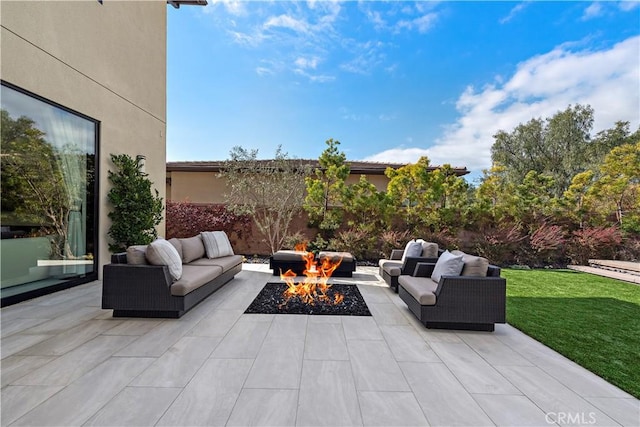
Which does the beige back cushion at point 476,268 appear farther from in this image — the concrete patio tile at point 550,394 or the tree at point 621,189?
the tree at point 621,189

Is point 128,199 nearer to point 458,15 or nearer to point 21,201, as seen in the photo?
point 21,201

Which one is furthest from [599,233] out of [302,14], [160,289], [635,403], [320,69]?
[160,289]

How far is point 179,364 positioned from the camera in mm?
2777

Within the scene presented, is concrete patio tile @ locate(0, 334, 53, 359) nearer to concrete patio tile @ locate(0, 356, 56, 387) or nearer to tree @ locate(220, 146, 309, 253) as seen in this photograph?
concrete patio tile @ locate(0, 356, 56, 387)

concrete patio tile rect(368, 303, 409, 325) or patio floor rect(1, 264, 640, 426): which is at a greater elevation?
patio floor rect(1, 264, 640, 426)

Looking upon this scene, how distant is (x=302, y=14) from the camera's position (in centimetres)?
819

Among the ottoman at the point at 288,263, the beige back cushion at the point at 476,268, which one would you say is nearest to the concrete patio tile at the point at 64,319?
the ottoman at the point at 288,263

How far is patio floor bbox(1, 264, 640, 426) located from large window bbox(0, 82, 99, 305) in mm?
1190

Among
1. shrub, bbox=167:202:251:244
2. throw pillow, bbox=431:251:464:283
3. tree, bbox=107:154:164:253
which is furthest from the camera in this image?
shrub, bbox=167:202:251:244

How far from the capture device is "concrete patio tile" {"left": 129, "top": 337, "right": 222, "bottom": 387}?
8.09 ft

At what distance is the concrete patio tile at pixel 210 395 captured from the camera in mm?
1997

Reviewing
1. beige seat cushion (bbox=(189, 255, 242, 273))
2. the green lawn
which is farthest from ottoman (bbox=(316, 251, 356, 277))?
the green lawn

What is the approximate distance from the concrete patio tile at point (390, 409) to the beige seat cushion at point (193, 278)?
2.72 m

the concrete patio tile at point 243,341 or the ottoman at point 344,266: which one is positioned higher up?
the ottoman at point 344,266
